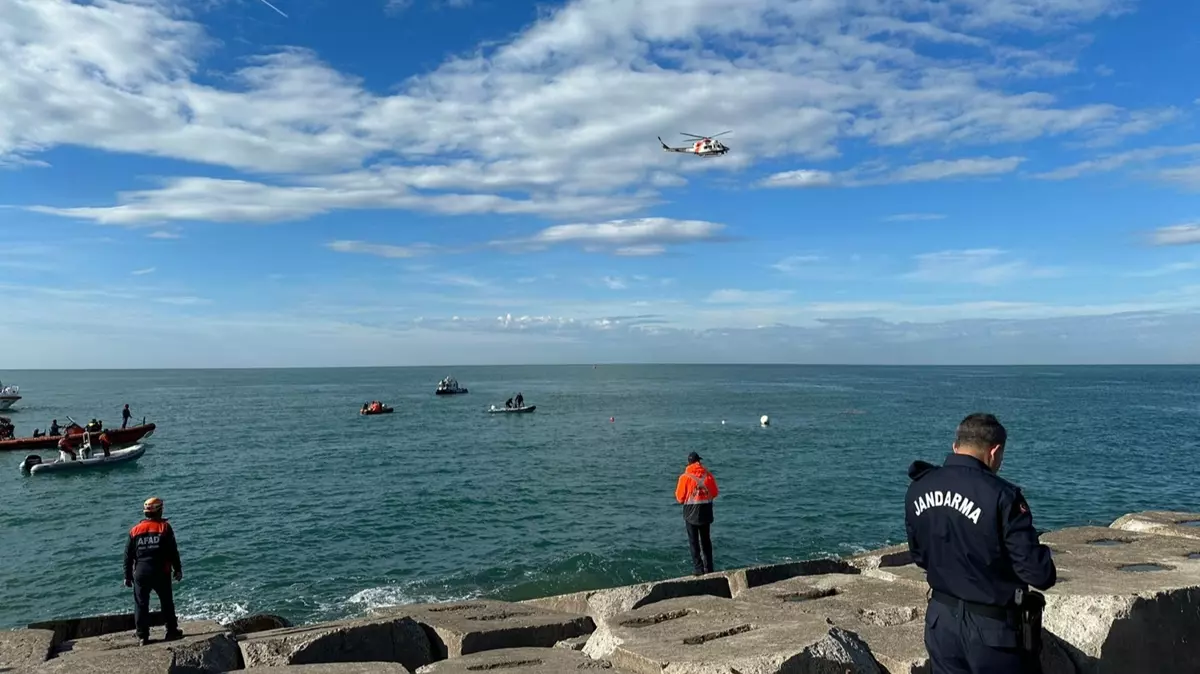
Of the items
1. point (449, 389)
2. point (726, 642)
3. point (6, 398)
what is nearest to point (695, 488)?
point (726, 642)

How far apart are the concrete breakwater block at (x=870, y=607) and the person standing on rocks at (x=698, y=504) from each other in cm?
244

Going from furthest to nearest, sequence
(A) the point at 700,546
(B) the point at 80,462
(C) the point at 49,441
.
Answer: (C) the point at 49,441 < (B) the point at 80,462 < (A) the point at 700,546

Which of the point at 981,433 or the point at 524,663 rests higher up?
the point at 981,433

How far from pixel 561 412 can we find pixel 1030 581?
76.3 m

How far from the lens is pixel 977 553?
4293 millimetres

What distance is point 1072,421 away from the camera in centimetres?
6244

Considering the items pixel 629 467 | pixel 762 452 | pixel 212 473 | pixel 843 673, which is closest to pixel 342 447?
pixel 212 473

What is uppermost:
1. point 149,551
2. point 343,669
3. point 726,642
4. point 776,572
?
point 149,551

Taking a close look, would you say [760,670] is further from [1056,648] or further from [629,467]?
[629,467]

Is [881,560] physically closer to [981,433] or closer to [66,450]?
[981,433]

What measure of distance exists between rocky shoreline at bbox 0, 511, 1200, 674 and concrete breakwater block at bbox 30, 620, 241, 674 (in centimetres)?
2

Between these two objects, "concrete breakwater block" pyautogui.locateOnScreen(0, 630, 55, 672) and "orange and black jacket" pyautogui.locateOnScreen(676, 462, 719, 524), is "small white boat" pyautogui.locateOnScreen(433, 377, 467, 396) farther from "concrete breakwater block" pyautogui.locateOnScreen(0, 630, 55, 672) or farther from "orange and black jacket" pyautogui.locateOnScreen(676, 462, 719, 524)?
"concrete breakwater block" pyautogui.locateOnScreen(0, 630, 55, 672)

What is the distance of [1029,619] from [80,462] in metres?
46.6

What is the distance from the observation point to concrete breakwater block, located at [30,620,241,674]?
710cm
